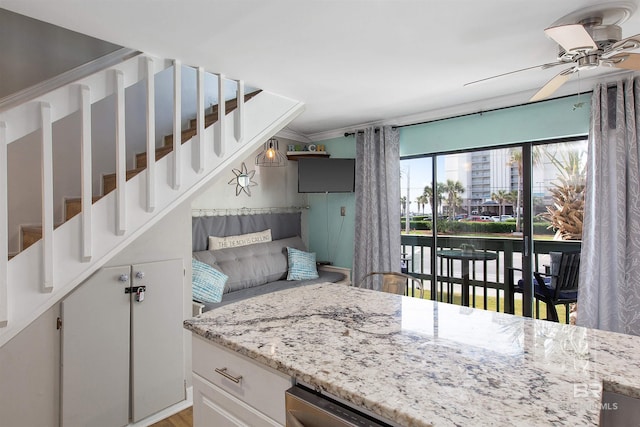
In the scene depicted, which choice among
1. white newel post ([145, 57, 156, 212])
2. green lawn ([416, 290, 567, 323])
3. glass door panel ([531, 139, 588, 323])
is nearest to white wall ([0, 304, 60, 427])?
white newel post ([145, 57, 156, 212])

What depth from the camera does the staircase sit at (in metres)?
1.70

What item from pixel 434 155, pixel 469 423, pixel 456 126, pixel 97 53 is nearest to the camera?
pixel 469 423

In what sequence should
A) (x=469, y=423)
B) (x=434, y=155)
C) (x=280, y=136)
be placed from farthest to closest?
(x=280, y=136), (x=434, y=155), (x=469, y=423)

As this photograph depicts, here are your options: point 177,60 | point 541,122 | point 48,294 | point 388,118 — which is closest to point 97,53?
point 177,60

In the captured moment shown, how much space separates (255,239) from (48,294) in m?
2.43

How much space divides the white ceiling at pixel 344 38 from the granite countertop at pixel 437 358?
149cm

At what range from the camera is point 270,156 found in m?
3.98

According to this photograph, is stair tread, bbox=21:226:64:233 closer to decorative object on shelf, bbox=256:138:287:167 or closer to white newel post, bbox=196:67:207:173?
white newel post, bbox=196:67:207:173

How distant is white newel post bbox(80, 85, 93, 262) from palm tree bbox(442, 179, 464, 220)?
3384mm

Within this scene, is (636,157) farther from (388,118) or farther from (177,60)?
(177,60)

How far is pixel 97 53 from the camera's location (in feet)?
9.45

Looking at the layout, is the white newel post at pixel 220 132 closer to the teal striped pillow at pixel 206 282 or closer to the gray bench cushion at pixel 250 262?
the teal striped pillow at pixel 206 282

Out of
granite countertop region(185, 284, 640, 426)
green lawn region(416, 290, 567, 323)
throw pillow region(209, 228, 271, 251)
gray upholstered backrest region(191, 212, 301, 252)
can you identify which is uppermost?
gray upholstered backrest region(191, 212, 301, 252)

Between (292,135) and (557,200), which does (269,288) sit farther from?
(557,200)
